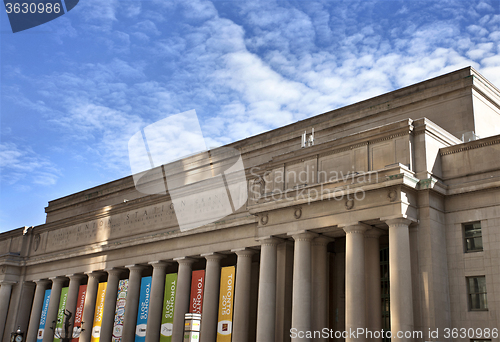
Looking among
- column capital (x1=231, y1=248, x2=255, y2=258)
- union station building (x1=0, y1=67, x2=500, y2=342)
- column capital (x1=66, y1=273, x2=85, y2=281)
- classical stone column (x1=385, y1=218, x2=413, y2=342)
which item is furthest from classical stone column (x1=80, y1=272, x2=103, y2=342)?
classical stone column (x1=385, y1=218, x2=413, y2=342)

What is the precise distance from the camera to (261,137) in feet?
162

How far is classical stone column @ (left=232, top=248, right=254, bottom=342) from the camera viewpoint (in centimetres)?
3706

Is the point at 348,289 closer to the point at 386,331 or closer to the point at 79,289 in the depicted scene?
the point at 386,331

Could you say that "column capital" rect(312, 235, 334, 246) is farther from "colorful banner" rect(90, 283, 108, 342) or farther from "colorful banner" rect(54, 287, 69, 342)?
"colorful banner" rect(54, 287, 69, 342)

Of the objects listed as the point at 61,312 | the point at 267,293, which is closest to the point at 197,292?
the point at 267,293

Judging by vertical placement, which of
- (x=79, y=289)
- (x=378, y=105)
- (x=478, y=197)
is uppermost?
(x=378, y=105)

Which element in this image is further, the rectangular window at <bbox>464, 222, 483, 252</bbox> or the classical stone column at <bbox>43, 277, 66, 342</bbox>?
the classical stone column at <bbox>43, 277, 66, 342</bbox>

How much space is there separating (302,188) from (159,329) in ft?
66.3

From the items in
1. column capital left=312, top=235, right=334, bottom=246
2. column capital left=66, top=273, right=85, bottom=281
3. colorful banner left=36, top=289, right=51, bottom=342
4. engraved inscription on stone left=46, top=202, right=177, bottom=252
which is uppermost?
engraved inscription on stone left=46, top=202, right=177, bottom=252

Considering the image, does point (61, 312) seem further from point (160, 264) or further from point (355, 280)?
point (355, 280)

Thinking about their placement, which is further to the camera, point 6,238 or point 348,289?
point 6,238

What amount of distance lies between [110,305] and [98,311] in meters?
2.05

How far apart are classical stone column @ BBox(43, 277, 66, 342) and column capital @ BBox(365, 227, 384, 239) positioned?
3785cm

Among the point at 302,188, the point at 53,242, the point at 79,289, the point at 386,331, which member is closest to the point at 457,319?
the point at 386,331
